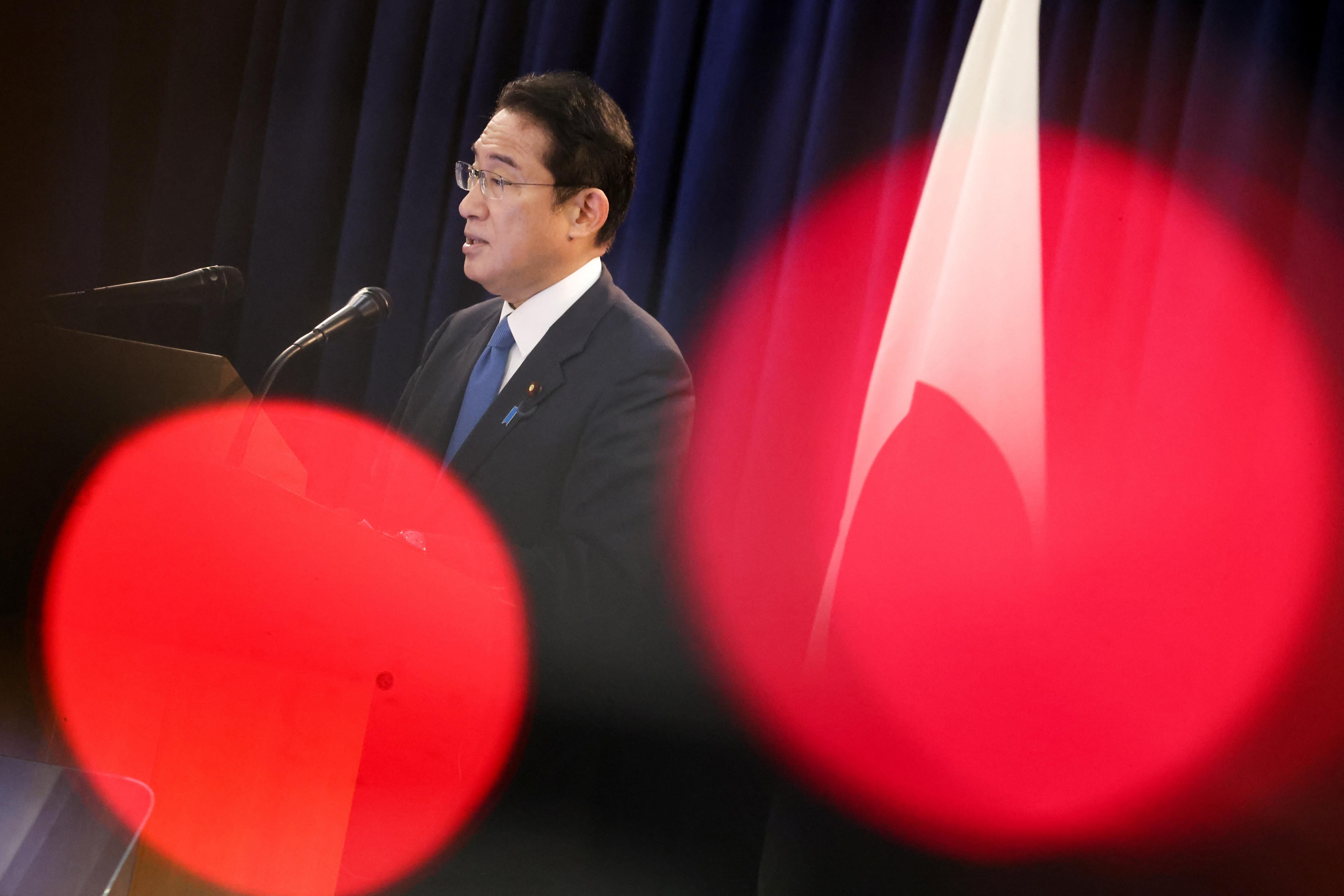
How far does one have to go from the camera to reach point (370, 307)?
1.41m

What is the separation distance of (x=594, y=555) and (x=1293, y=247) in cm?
133

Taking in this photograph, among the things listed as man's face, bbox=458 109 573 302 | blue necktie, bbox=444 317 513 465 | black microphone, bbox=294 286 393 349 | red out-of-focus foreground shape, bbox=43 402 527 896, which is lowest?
red out-of-focus foreground shape, bbox=43 402 527 896

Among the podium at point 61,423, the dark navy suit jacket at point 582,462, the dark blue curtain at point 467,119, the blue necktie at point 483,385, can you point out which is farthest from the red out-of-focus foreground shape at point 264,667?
the dark blue curtain at point 467,119

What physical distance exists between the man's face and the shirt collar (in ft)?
0.12

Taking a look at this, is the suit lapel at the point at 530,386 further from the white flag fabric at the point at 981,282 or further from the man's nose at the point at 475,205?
the white flag fabric at the point at 981,282

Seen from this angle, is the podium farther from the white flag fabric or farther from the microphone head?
the white flag fabric

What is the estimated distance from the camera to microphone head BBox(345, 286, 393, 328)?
140 cm

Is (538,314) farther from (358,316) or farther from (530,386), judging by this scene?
(358,316)

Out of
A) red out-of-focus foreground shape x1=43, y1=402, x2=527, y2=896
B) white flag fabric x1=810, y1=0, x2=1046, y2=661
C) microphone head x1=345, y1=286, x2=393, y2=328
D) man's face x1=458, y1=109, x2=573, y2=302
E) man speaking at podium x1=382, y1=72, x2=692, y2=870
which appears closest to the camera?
red out-of-focus foreground shape x1=43, y1=402, x2=527, y2=896

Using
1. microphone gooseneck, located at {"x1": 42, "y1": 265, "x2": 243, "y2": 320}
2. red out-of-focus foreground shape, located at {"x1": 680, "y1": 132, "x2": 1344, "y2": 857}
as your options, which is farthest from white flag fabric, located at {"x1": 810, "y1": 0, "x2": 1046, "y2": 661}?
microphone gooseneck, located at {"x1": 42, "y1": 265, "x2": 243, "y2": 320}

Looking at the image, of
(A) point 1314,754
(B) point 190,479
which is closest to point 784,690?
(A) point 1314,754

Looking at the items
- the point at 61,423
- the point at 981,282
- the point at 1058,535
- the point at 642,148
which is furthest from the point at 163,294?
the point at 1058,535

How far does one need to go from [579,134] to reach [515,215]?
18 cm

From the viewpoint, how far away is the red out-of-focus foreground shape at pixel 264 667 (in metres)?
0.79
